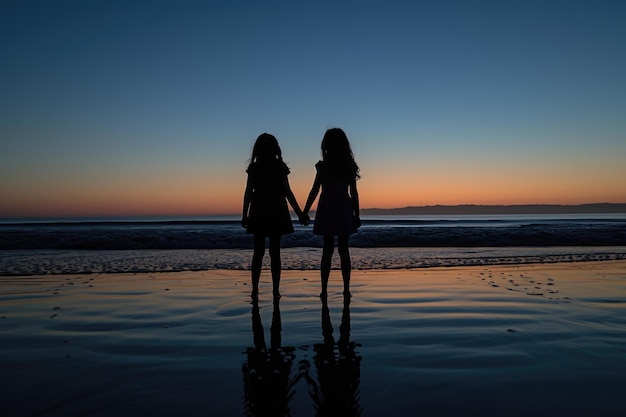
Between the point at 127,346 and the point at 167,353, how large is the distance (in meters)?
0.46

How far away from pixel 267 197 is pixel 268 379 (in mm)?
3839

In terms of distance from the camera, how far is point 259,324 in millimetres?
4301

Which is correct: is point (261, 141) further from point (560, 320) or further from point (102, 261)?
point (102, 261)

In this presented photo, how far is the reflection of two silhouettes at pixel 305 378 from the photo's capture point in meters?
2.28

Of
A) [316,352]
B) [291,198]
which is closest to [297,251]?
[291,198]

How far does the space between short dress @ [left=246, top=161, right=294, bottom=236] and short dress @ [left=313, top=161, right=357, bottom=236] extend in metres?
0.46

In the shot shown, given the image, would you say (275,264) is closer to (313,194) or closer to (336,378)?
(313,194)

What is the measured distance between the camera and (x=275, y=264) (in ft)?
19.7

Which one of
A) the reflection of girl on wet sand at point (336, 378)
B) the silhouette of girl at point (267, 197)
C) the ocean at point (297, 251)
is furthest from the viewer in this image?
the ocean at point (297, 251)

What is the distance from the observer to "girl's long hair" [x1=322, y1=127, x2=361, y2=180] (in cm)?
636

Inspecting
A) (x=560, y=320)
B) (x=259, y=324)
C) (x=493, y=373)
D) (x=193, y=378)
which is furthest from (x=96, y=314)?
(x=560, y=320)

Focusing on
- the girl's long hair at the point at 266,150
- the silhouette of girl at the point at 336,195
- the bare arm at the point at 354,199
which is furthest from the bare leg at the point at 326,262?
the girl's long hair at the point at 266,150

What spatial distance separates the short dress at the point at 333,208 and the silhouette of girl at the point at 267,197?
331mm

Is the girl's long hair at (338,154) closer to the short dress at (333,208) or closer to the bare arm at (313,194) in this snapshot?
the short dress at (333,208)
